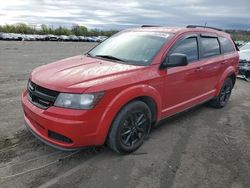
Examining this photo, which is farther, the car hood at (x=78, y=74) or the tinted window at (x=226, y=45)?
the tinted window at (x=226, y=45)

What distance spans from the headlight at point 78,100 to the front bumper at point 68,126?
6cm

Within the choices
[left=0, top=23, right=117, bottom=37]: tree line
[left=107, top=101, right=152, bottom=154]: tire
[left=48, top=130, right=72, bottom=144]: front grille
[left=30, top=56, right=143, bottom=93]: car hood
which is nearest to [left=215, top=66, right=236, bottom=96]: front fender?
[left=107, top=101, right=152, bottom=154]: tire

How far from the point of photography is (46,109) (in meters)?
3.40

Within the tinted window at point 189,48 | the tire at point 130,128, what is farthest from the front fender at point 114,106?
the tinted window at point 189,48

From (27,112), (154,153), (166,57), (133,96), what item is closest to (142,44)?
(166,57)

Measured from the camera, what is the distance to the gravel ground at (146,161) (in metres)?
3.31

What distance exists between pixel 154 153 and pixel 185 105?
134cm

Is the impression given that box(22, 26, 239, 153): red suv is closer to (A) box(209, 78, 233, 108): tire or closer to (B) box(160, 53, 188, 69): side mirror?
(B) box(160, 53, 188, 69): side mirror

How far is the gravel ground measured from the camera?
3314 mm

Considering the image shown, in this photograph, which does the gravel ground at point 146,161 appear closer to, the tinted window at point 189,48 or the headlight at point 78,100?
the headlight at point 78,100

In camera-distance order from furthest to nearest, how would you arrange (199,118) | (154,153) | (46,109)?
(199,118) < (154,153) < (46,109)

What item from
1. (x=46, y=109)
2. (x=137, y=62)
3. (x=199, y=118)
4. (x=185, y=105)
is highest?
(x=137, y=62)

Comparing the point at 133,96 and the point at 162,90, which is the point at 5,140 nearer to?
the point at 133,96

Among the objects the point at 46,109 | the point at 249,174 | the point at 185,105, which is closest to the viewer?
the point at 46,109
